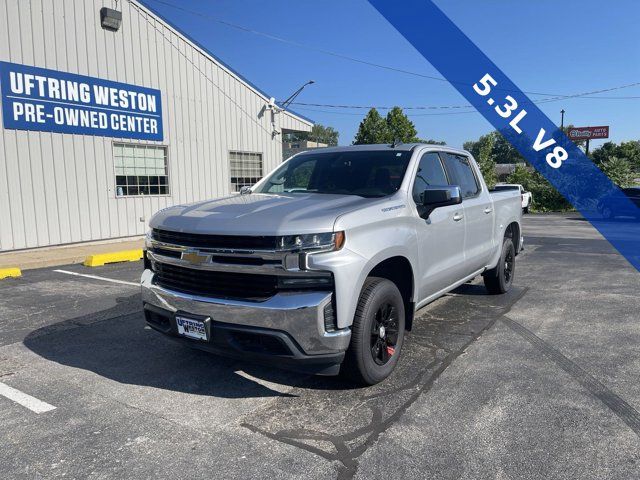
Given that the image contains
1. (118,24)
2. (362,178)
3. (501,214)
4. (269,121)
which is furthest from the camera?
(269,121)

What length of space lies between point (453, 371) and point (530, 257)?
7451 mm

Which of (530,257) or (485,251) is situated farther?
(530,257)

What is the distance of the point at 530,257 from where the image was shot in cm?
1088

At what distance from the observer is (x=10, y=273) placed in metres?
8.74

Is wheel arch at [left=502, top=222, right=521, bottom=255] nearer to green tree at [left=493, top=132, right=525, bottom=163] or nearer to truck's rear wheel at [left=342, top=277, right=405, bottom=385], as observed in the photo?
truck's rear wheel at [left=342, top=277, right=405, bottom=385]

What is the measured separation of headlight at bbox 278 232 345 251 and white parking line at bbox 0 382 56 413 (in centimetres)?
205

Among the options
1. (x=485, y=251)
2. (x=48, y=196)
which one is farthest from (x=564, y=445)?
(x=48, y=196)

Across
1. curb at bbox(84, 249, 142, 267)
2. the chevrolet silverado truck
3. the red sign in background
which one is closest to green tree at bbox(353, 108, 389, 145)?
the red sign in background

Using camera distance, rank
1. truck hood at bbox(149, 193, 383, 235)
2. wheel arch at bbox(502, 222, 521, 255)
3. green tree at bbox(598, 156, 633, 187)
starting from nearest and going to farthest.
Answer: truck hood at bbox(149, 193, 383, 235) < wheel arch at bbox(502, 222, 521, 255) < green tree at bbox(598, 156, 633, 187)

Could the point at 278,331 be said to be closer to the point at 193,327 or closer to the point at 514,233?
the point at 193,327

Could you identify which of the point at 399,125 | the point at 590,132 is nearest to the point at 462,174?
the point at 399,125

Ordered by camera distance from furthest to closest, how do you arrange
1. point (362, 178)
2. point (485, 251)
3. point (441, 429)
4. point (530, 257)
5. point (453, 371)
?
1. point (530, 257)
2. point (485, 251)
3. point (362, 178)
4. point (453, 371)
5. point (441, 429)

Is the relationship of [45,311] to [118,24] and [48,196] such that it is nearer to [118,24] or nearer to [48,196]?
[48,196]

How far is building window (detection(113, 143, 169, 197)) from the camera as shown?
12883 mm
